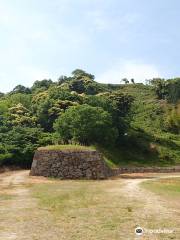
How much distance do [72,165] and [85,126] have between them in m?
9.85

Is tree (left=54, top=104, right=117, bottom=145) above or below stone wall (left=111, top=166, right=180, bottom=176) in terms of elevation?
above

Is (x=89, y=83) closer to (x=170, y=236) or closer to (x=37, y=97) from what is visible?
(x=37, y=97)

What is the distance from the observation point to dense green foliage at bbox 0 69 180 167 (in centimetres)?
4416

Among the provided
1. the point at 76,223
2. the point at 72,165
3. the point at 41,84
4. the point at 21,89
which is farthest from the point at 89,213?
the point at 41,84

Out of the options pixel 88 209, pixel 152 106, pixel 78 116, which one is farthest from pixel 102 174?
pixel 152 106

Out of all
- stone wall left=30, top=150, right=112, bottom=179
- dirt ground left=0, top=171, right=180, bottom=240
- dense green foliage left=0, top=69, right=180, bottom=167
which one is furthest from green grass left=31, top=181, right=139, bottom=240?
dense green foliage left=0, top=69, right=180, bottom=167

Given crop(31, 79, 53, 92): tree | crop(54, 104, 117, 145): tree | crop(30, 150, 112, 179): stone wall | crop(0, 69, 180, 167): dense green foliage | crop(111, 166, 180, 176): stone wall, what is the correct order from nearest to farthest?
crop(30, 150, 112, 179): stone wall → crop(111, 166, 180, 176): stone wall → crop(54, 104, 117, 145): tree → crop(0, 69, 180, 167): dense green foliage → crop(31, 79, 53, 92): tree

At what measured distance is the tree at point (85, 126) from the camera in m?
43.8

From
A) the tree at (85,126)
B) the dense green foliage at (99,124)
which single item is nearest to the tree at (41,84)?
the dense green foliage at (99,124)

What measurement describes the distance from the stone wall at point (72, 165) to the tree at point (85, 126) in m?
9.12

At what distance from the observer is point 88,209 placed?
15641 millimetres

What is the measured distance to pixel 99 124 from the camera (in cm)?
4375

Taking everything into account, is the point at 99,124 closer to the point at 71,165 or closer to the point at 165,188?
the point at 71,165

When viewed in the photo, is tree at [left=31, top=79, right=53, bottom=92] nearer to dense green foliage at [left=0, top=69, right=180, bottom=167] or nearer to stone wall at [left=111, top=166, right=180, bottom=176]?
dense green foliage at [left=0, top=69, right=180, bottom=167]
